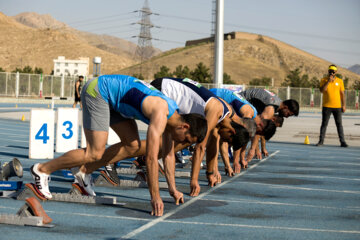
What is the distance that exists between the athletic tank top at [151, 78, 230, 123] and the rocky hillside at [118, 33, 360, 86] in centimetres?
12671

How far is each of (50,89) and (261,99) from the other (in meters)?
43.3

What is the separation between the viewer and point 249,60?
507 ft

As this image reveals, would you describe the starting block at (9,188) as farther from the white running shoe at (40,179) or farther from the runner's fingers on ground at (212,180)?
the runner's fingers on ground at (212,180)

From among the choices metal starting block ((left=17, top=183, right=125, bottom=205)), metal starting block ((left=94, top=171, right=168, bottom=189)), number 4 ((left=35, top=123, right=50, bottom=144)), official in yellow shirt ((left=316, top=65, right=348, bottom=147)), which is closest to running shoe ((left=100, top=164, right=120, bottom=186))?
metal starting block ((left=94, top=171, right=168, bottom=189))

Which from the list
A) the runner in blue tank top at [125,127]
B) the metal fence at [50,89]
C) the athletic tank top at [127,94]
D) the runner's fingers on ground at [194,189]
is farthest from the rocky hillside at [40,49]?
the athletic tank top at [127,94]

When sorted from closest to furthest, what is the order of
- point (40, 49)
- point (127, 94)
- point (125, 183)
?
point (127, 94), point (125, 183), point (40, 49)

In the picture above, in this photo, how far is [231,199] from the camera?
751cm

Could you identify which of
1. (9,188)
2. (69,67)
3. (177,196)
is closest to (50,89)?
(9,188)

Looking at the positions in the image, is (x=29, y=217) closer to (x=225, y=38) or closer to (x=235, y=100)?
(x=235, y=100)

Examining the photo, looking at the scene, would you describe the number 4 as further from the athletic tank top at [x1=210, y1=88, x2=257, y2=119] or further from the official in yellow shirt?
the official in yellow shirt

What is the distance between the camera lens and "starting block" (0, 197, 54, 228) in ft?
18.1

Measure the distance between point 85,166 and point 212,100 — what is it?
5.48 ft

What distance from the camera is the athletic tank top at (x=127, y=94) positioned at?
6.04m

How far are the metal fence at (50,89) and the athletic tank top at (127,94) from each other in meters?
41.4
